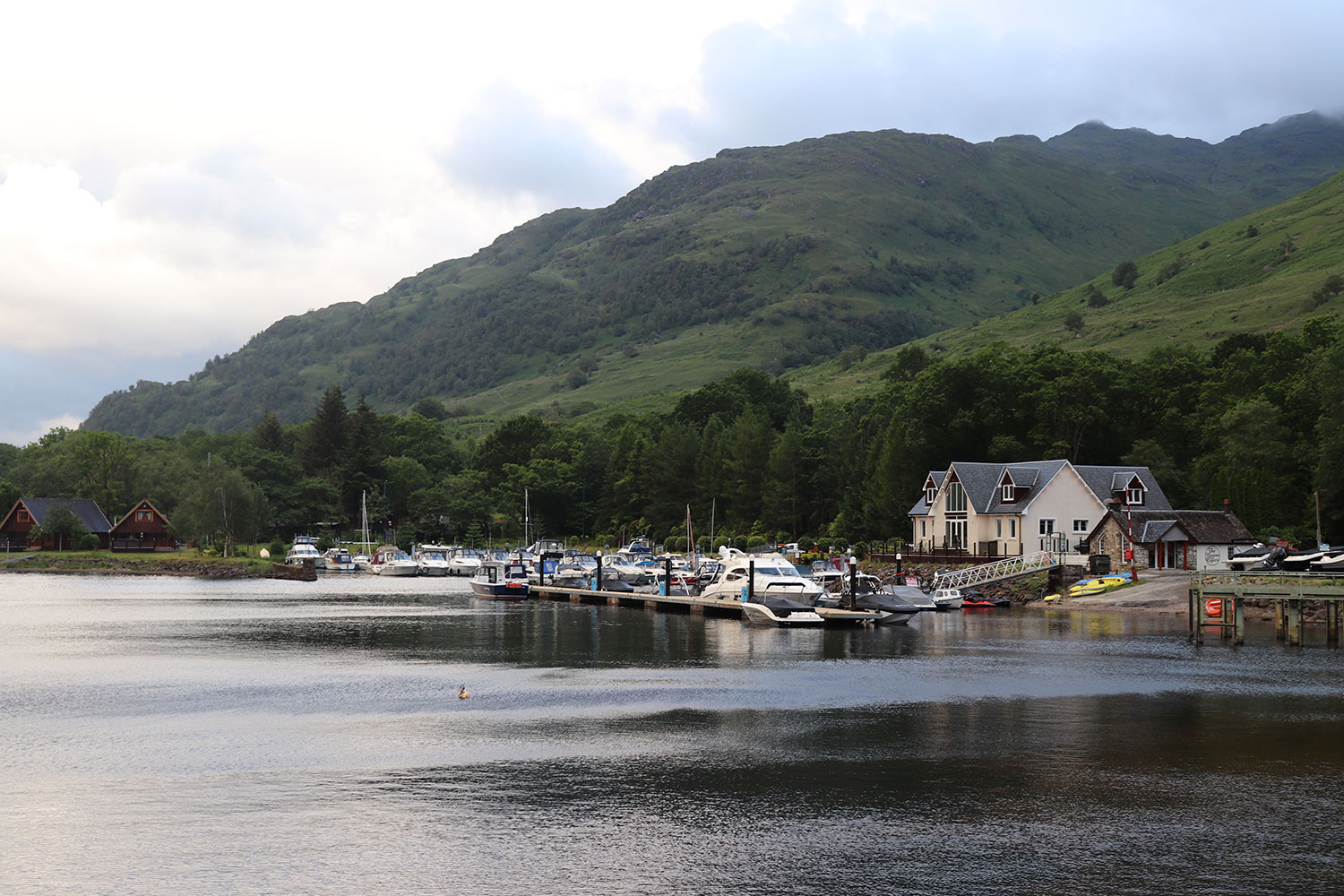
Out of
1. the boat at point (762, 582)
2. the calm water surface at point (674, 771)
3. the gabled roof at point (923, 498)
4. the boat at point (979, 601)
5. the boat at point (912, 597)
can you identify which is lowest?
the calm water surface at point (674, 771)

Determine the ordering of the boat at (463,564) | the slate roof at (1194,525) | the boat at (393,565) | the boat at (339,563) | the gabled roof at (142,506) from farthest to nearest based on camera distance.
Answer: the gabled roof at (142,506) < the boat at (339,563) < the boat at (463,564) < the boat at (393,565) < the slate roof at (1194,525)

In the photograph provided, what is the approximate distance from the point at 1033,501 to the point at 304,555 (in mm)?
96046

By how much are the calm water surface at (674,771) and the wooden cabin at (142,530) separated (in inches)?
4734

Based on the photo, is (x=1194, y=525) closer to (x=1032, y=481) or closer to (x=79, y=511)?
(x=1032, y=481)

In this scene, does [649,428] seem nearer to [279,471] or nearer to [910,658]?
[279,471]

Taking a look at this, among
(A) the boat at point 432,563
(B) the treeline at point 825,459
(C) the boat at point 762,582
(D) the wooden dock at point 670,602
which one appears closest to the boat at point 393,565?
(A) the boat at point 432,563

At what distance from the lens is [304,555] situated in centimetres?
15700

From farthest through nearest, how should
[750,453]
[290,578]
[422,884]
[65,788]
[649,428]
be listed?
[649,428], [750,453], [290,578], [65,788], [422,884]

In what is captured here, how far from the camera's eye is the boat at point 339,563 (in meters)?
160

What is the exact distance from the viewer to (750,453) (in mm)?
156750

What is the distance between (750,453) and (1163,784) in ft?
422

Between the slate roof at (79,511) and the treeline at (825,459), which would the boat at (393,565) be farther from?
the slate roof at (79,511)

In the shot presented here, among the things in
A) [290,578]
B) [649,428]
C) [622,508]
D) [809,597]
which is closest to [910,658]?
[809,597]

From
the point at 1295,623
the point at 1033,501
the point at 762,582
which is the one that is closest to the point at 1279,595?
the point at 1295,623
